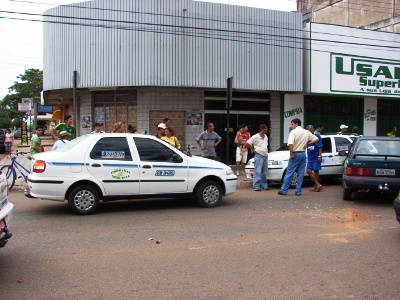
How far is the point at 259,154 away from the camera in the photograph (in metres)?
10.5

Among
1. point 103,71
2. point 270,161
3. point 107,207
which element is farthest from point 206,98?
point 107,207

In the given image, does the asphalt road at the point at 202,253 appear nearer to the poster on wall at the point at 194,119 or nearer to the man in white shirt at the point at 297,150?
the man in white shirt at the point at 297,150

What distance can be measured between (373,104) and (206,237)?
15830 mm

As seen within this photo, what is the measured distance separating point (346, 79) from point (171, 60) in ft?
25.7

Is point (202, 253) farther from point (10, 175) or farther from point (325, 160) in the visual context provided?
point (10, 175)

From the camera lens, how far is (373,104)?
755 inches

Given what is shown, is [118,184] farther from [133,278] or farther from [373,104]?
[373,104]

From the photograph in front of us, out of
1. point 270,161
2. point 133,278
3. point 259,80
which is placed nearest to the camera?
point 133,278

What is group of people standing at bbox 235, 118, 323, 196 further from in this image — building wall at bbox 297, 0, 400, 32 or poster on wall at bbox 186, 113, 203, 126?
building wall at bbox 297, 0, 400, 32

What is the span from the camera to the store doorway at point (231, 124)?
16.0 metres

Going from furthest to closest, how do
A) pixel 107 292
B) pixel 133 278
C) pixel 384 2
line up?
1. pixel 384 2
2. pixel 133 278
3. pixel 107 292

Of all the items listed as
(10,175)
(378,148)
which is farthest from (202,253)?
(10,175)

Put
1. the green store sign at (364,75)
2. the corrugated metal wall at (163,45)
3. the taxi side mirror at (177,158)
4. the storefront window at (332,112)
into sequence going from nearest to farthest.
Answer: the taxi side mirror at (177,158), the corrugated metal wall at (163,45), the green store sign at (364,75), the storefront window at (332,112)

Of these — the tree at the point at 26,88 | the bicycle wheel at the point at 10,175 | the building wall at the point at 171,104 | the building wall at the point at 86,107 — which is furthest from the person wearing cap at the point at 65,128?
the tree at the point at 26,88
